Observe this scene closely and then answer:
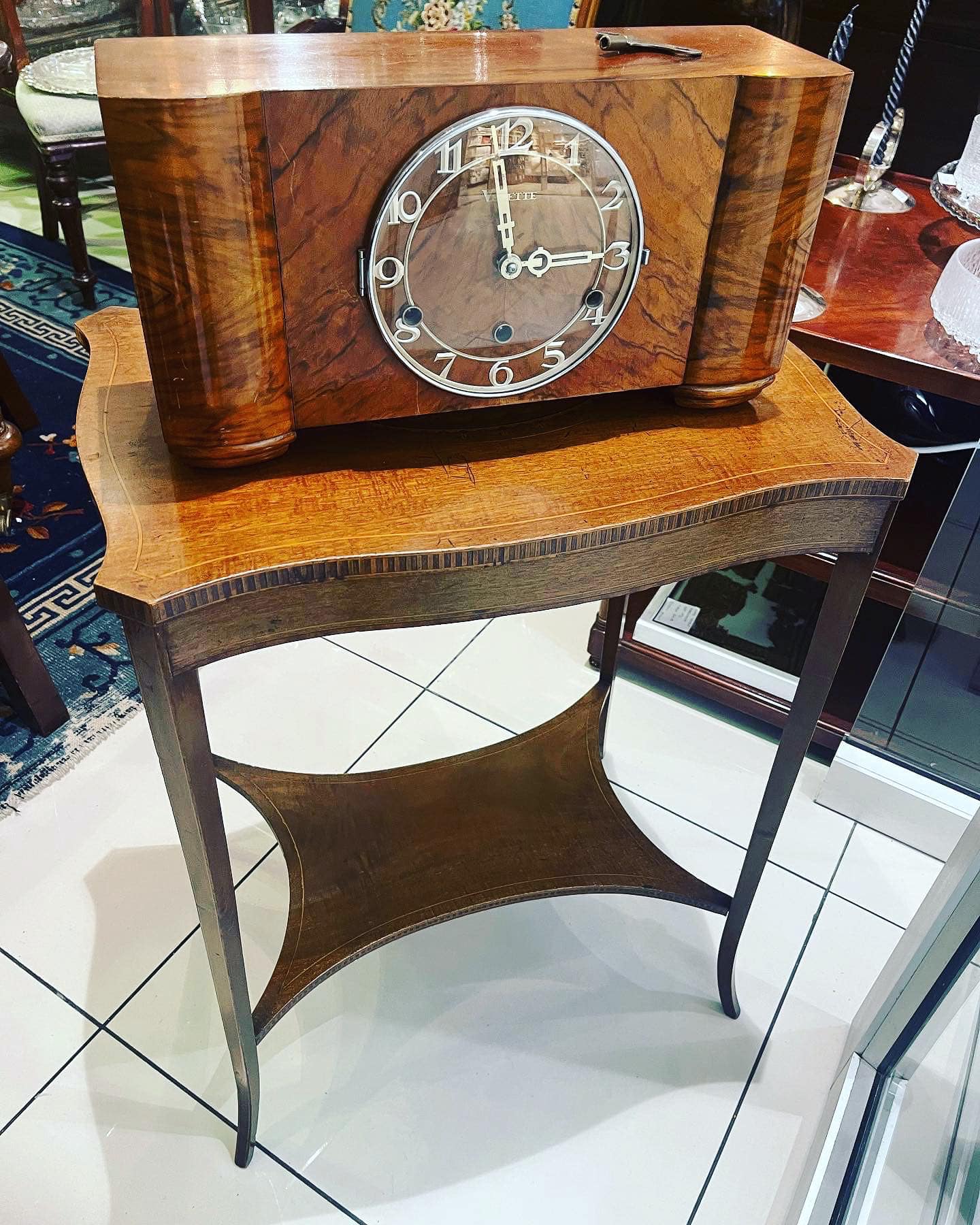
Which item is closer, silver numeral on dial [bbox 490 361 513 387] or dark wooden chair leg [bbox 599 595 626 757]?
silver numeral on dial [bbox 490 361 513 387]

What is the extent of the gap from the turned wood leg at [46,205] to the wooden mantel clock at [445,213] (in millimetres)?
2140

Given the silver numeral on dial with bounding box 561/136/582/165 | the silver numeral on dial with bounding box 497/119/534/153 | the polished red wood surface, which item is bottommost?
the silver numeral on dial with bounding box 561/136/582/165

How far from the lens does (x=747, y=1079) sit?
3.63 ft

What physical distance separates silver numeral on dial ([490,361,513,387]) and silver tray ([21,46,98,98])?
5.95ft

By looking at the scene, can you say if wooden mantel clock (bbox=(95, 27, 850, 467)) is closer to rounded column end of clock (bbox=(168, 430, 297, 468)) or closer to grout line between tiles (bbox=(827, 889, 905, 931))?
rounded column end of clock (bbox=(168, 430, 297, 468))

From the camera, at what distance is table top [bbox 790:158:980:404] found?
1020 mm

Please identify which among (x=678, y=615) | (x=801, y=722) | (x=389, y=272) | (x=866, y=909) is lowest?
(x=866, y=909)

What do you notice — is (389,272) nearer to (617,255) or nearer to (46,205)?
(617,255)

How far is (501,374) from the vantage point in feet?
2.26

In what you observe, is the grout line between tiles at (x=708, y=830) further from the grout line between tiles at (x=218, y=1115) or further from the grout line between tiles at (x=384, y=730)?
the grout line between tiles at (x=218, y=1115)

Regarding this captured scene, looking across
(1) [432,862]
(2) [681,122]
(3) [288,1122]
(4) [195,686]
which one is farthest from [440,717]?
(2) [681,122]

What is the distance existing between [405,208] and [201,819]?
1.45 ft

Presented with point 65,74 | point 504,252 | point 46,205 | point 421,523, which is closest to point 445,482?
point 421,523

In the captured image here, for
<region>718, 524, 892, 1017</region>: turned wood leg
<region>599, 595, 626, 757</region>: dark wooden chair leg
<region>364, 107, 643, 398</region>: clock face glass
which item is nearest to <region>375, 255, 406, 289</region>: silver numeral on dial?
<region>364, 107, 643, 398</region>: clock face glass
